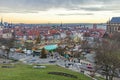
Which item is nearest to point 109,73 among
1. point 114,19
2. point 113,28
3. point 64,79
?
point 64,79

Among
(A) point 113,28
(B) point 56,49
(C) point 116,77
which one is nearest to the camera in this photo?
(C) point 116,77

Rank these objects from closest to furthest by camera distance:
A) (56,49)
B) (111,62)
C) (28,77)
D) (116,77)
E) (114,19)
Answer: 1. (28,77)
2. (111,62)
3. (116,77)
4. (56,49)
5. (114,19)

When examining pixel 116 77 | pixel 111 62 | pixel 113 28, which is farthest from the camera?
pixel 113 28

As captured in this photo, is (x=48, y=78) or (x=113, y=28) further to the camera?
(x=113, y=28)

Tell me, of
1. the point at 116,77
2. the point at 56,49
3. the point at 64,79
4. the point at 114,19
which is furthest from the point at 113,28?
the point at 64,79

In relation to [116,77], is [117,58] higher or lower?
higher

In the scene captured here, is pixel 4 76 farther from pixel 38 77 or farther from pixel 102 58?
pixel 102 58

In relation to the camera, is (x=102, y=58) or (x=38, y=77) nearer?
(x=38, y=77)

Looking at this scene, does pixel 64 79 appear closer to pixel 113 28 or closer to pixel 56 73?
pixel 56 73

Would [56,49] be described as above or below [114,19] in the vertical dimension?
A: below
